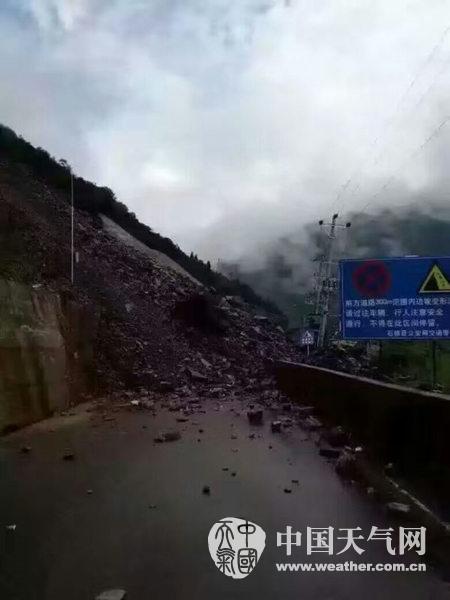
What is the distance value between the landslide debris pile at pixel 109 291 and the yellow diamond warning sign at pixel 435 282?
2673mm

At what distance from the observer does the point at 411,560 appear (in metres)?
2.36

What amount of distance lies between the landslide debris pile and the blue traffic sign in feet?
6.64

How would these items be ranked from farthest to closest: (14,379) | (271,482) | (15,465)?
1. (14,379)
2. (271,482)
3. (15,465)

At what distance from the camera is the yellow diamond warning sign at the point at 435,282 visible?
4064 millimetres

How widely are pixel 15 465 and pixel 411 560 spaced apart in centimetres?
215

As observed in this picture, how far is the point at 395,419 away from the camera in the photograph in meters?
4.87

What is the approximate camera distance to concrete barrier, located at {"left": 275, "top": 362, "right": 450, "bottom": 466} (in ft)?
13.4

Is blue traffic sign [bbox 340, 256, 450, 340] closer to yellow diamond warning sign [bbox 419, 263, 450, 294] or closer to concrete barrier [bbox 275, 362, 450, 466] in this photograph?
yellow diamond warning sign [bbox 419, 263, 450, 294]

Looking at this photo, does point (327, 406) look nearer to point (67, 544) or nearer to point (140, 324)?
point (140, 324)

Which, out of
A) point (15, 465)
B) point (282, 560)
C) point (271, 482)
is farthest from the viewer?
point (271, 482)

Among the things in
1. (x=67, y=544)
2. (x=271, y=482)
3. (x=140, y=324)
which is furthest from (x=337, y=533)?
(x=140, y=324)
